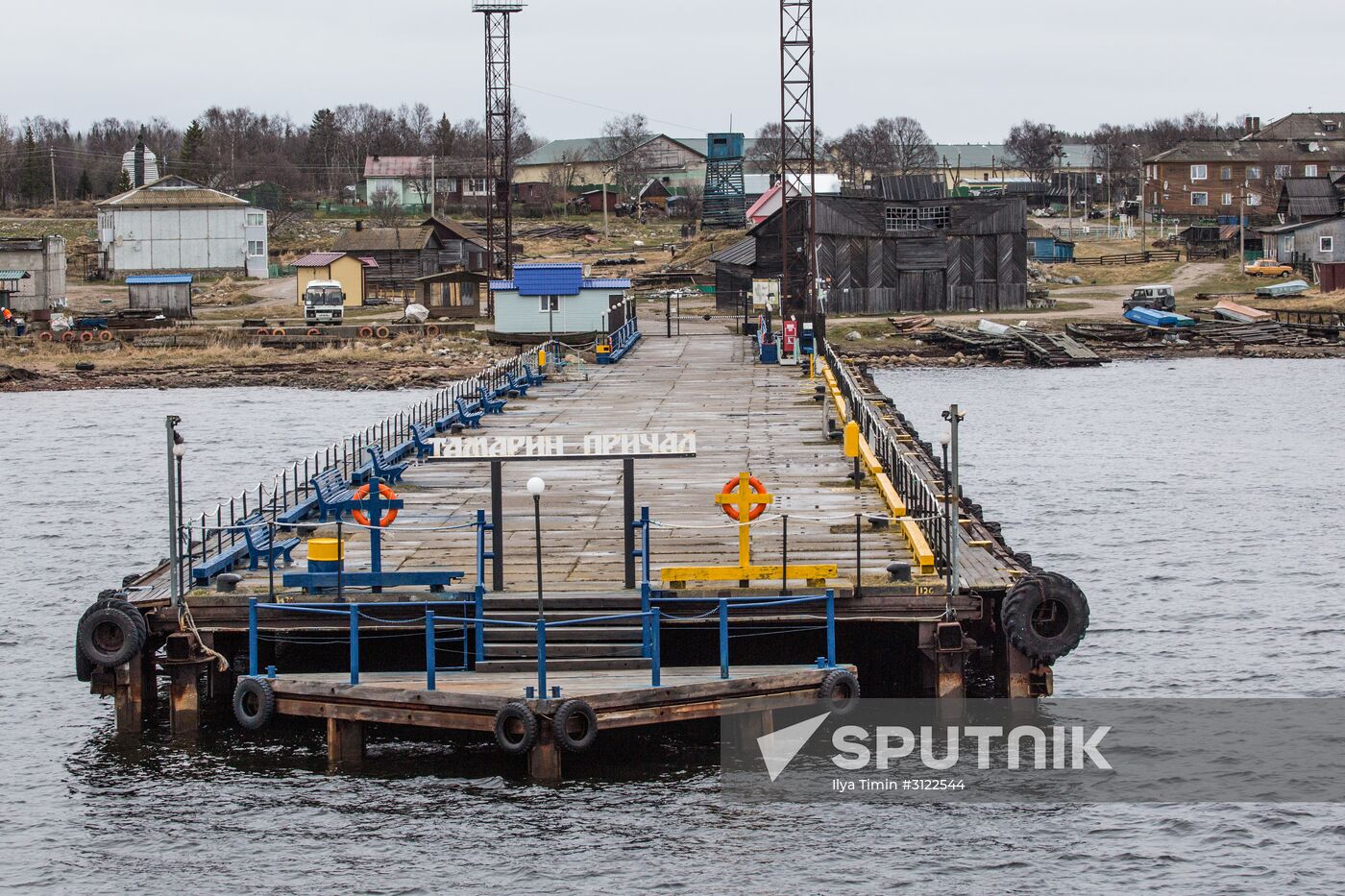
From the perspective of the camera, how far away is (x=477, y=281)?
98688mm

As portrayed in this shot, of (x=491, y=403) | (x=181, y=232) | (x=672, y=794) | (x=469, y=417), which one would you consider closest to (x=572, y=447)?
(x=672, y=794)

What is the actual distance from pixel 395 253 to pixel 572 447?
89506 millimetres

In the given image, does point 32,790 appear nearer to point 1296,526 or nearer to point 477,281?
point 1296,526

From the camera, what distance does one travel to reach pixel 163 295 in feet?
327

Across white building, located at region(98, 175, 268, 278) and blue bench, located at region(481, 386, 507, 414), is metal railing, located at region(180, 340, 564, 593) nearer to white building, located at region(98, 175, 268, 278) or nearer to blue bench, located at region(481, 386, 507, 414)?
blue bench, located at region(481, 386, 507, 414)

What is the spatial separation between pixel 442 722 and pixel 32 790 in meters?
6.31

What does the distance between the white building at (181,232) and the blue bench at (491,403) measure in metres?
77.8

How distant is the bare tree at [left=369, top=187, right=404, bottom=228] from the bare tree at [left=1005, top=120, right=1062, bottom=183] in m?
64.7

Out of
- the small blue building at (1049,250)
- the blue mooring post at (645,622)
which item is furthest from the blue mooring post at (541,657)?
the small blue building at (1049,250)

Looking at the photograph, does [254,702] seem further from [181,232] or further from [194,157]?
[194,157]

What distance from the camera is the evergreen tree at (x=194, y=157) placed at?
158250 mm

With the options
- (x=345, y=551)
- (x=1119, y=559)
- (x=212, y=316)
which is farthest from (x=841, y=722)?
(x=212, y=316)

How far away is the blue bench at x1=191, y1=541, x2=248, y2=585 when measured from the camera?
2552cm

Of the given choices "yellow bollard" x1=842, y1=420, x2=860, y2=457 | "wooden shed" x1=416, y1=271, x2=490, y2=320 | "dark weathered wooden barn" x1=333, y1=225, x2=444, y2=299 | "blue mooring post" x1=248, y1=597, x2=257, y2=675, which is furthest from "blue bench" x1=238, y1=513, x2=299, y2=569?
"dark weathered wooden barn" x1=333, y1=225, x2=444, y2=299
